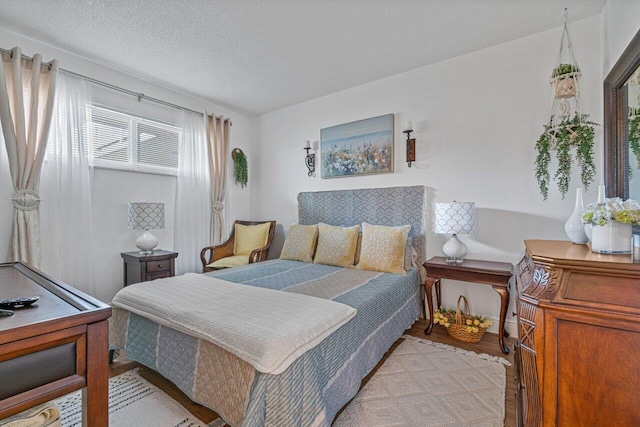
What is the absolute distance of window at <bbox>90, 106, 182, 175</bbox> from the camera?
2.87 metres

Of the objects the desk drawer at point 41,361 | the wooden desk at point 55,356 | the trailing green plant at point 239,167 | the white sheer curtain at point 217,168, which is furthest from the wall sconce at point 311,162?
the desk drawer at point 41,361

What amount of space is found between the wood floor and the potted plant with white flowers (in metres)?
1.05

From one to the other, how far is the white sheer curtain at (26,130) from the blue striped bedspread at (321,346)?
1.37 m

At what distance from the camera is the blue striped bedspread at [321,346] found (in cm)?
119

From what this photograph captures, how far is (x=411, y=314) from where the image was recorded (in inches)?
100

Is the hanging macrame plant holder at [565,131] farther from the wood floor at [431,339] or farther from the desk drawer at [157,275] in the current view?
the desk drawer at [157,275]

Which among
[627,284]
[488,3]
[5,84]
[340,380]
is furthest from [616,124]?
[5,84]

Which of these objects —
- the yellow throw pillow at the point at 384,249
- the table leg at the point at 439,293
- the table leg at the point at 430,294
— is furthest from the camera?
the table leg at the point at 439,293

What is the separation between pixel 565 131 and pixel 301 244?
8.34 ft

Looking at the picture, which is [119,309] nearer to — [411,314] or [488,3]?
[411,314]

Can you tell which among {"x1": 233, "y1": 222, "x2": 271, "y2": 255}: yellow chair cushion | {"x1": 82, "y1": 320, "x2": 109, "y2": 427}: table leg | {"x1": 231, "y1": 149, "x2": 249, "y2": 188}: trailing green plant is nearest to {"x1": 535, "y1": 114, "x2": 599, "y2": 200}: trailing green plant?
{"x1": 82, "y1": 320, "x2": 109, "y2": 427}: table leg

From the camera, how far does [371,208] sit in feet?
10.6

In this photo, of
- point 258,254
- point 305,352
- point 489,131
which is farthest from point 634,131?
point 258,254

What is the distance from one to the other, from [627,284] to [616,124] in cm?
140
